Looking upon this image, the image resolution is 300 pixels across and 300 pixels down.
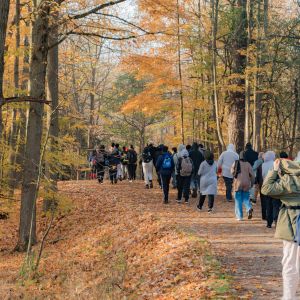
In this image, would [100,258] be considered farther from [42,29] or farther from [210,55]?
[210,55]

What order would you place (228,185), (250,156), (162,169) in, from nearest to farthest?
(250,156) < (162,169) < (228,185)

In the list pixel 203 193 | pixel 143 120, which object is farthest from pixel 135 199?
pixel 143 120

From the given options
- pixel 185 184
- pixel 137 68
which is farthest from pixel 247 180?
pixel 137 68

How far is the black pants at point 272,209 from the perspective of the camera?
11.0 meters

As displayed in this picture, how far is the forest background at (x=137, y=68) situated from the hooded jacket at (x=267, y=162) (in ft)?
13.5

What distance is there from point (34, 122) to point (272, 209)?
6404mm

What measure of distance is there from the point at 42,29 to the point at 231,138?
479 inches

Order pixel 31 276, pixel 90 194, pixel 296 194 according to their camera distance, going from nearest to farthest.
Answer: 1. pixel 296 194
2. pixel 31 276
3. pixel 90 194

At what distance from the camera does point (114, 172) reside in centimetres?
2167

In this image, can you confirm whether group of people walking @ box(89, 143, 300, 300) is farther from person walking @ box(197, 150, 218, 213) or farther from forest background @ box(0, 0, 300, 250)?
forest background @ box(0, 0, 300, 250)

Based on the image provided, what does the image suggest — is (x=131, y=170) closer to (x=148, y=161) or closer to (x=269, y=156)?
(x=148, y=161)

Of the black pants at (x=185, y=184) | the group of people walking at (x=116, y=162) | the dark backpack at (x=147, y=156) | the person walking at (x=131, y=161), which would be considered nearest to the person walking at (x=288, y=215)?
the black pants at (x=185, y=184)

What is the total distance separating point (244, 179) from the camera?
12.4 m

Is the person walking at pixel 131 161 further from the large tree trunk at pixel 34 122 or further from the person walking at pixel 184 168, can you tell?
the large tree trunk at pixel 34 122
